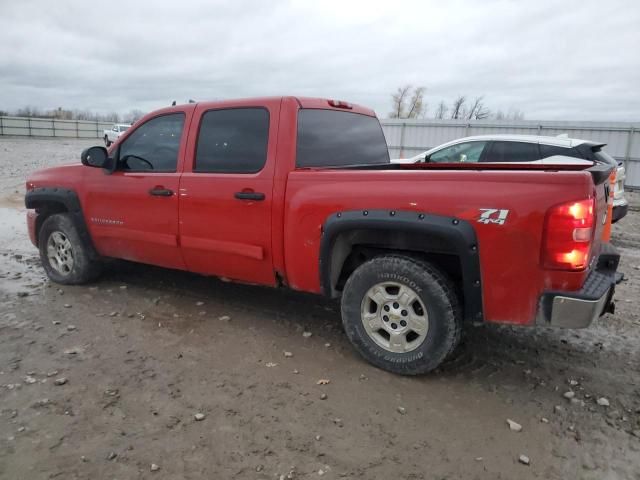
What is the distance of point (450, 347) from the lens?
312 centimetres

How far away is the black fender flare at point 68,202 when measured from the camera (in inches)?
193

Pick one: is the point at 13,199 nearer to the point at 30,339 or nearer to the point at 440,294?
the point at 30,339

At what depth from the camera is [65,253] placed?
519cm

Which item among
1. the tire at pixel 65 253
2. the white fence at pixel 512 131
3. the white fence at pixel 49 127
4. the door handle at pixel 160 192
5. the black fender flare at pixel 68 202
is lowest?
the tire at pixel 65 253

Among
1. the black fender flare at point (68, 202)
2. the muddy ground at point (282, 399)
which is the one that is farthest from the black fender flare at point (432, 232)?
the black fender flare at point (68, 202)

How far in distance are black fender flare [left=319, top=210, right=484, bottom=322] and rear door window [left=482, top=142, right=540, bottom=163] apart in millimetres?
5215

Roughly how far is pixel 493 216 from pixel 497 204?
72 mm

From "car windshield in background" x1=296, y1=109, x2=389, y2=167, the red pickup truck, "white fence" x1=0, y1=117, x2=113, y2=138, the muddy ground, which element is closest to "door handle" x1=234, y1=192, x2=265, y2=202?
the red pickup truck

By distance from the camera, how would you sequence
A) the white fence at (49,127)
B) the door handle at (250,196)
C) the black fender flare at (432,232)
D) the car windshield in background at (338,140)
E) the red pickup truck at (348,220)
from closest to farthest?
the red pickup truck at (348,220) → the black fender flare at (432,232) → the door handle at (250,196) → the car windshield in background at (338,140) → the white fence at (49,127)

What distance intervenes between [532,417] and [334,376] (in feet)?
4.08

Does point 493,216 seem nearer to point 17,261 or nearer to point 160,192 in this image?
point 160,192

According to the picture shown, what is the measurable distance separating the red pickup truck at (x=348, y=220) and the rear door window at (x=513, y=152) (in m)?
3.80

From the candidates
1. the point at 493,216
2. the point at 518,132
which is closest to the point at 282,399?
the point at 493,216

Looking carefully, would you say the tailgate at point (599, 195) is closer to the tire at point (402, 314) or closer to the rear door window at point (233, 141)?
the tire at point (402, 314)
